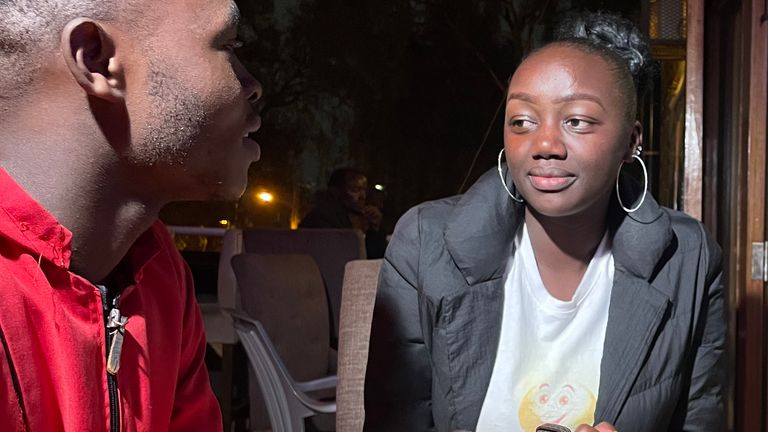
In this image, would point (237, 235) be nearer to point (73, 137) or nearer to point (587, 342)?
point (587, 342)

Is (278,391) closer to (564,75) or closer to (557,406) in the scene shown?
(557,406)

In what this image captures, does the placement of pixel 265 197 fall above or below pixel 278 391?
above

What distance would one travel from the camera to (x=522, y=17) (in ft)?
20.4

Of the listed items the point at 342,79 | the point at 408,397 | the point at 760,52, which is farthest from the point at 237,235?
the point at 408,397

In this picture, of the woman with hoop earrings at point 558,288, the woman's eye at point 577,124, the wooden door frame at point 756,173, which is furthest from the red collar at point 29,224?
the wooden door frame at point 756,173

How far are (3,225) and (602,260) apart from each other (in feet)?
3.35

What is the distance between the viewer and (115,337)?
900 mm

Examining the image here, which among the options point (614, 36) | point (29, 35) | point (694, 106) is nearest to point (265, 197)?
point (694, 106)

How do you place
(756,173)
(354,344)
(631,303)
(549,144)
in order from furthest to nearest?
(756,173) < (354,344) < (631,303) < (549,144)

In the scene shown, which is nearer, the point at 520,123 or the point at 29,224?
the point at 29,224

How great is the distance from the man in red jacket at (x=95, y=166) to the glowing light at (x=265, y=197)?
5.55 metres

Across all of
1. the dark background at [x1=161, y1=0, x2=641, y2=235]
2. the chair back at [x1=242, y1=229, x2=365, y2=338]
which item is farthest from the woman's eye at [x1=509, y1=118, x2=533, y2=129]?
the dark background at [x1=161, y1=0, x2=641, y2=235]

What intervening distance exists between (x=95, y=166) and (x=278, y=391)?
6.02 feet

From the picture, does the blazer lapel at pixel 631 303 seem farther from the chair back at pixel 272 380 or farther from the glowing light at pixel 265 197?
the glowing light at pixel 265 197
